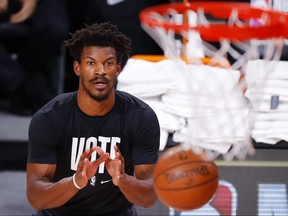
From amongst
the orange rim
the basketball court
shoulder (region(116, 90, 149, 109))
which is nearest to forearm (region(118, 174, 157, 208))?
the basketball court

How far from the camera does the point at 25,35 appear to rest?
6184mm

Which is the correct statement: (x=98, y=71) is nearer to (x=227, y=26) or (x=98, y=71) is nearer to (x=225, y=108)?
(x=225, y=108)

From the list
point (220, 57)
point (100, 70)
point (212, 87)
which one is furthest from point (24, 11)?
point (212, 87)

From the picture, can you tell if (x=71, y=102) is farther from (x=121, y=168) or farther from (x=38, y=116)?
(x=121, y=168)

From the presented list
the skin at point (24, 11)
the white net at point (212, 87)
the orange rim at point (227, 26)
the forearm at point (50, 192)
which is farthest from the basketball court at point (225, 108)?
the skin at point (24, 11)

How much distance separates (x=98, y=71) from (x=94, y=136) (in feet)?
0.99

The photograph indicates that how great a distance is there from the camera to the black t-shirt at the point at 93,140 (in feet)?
12.4

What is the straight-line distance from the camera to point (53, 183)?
3.69 m

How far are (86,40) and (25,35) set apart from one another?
2466mm

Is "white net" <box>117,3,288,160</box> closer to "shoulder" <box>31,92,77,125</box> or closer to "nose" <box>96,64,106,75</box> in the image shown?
"nose" <box>96,64,106,75</box>

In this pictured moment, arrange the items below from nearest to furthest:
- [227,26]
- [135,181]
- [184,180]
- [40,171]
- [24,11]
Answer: [227,26]
[184,180]
[135,181]
[40,171]
[24,11]

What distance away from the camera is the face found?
3.73 m

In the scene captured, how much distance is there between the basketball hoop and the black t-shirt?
0.26 metres

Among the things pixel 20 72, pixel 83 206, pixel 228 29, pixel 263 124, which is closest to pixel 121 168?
pixel 83 206
